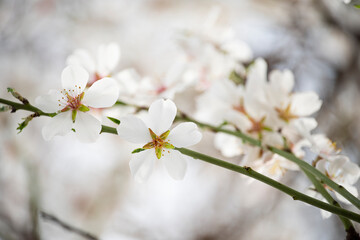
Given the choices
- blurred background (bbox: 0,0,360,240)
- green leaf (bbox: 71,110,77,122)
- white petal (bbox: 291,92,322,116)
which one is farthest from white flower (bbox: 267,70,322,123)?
blurred background (bbox: 0,0,360,240)

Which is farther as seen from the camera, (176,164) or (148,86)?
(148,86)

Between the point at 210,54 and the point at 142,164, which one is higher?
the point at 210,54

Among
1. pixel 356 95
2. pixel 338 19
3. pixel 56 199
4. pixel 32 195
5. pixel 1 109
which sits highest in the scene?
pixel 338 19

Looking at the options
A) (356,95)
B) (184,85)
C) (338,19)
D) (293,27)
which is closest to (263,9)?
(293,27)

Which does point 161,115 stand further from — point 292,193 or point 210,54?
point 210,54

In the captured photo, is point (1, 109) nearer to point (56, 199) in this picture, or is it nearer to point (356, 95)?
point (356, 95)

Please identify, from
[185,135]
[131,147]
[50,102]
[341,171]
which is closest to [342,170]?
[341,171]

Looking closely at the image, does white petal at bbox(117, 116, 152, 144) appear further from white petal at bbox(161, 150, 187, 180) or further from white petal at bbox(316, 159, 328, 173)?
white petal at bbox(316, 159, 328, 173)
